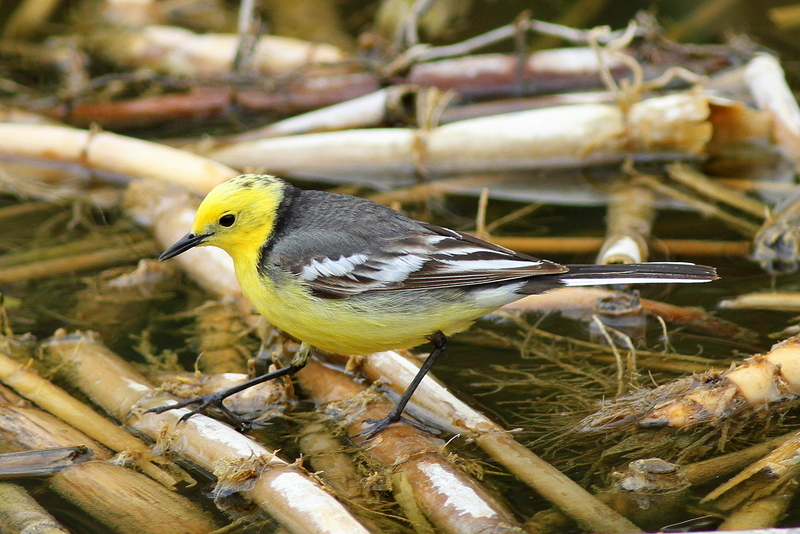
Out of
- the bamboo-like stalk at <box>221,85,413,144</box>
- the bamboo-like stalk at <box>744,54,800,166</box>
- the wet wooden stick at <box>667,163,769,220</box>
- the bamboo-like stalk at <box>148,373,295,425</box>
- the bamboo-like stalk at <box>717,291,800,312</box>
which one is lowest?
the bamboo-like stalk at <box>148,373,295,425</box>

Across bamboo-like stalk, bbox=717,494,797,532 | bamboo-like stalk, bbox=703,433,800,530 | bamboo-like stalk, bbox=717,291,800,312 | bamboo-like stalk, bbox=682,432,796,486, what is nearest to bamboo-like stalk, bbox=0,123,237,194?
bamboo-like stalk, bbox=717,291,800,312

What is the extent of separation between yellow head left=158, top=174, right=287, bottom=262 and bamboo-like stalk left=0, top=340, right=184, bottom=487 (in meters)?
→ 0.91

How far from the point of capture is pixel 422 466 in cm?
397

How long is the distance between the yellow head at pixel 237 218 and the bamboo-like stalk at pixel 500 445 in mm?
947

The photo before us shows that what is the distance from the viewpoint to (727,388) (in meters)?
4.16

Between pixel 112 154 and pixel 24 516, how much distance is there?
4.35m

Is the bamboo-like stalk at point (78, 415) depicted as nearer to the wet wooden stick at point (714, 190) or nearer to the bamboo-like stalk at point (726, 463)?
the bamboo-like stalk at point (726, 463)

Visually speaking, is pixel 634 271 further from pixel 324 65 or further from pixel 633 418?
pixel 324 65

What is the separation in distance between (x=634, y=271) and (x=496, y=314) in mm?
1561

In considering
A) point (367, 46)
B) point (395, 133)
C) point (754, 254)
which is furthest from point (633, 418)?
point (367, 46)

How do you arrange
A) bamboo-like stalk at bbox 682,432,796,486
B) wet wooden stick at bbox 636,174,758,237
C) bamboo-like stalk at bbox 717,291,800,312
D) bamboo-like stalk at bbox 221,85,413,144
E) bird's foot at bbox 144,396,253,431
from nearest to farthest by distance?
bamboo-like stalk at bbox 682,432,796,486, bird's foot at bbox 144,396,253,431, bamboo-like stalk at bbox 717,291,800,312, wet wooden stick at bbox 636,174,758,237, bamboo-like stalk at bbox 221,85,413,144

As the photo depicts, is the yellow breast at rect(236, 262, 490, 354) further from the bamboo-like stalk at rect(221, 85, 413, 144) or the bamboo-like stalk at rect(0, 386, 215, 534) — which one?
the bamboo-like stalk at rect(221, 85, 413, 144)

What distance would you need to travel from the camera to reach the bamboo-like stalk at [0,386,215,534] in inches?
150

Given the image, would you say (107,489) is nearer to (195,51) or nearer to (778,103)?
(778,103)
